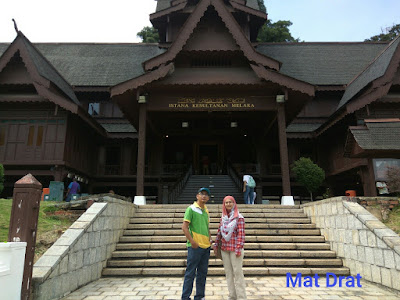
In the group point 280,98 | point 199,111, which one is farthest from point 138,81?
point 280,98

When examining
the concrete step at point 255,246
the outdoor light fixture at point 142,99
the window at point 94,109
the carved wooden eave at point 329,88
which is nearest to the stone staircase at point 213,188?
the outdoor light fixture at point 142,99

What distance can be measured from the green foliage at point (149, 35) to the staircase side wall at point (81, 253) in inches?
1188

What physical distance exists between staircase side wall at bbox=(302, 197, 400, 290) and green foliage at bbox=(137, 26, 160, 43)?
31.2 metres

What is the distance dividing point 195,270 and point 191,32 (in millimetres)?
10657

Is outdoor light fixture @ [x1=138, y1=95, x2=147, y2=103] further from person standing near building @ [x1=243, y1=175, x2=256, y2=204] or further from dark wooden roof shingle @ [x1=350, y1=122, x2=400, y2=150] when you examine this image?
dark wooden roof shingle @ [x1=350, y1=122, x2=400, y2=150]

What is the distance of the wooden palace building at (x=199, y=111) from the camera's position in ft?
39.2

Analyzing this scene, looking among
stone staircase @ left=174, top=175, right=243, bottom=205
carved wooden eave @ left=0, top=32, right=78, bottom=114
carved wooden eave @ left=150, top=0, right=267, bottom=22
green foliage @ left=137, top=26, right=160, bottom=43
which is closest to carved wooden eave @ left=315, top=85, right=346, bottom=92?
carved wooden eave @ left=150, top=0, right=267, bottom=22

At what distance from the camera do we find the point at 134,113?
13.7m

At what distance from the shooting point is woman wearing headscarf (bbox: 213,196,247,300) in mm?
4121

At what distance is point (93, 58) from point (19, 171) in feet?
38.3

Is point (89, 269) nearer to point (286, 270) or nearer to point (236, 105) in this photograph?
point (286, 270)

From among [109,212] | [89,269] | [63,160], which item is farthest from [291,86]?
[63,160]

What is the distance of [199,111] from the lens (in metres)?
14.0

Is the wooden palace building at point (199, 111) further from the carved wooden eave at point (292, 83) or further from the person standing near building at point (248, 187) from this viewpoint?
the person standing near building at point (248, 187)
